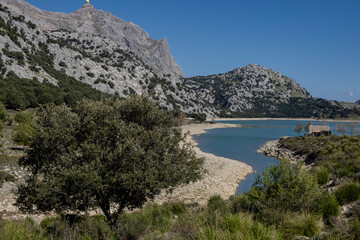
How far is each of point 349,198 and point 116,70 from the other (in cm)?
16340

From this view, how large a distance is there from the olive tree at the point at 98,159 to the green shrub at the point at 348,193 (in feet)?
→ 29.3

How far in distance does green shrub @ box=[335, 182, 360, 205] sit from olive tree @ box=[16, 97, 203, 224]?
29.3 feet

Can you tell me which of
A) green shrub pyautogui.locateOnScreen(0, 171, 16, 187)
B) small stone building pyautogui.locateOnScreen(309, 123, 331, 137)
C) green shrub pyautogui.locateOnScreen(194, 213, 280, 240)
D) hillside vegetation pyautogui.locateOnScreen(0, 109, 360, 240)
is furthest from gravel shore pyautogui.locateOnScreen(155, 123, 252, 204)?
small stone building pyautogui.locateOnScreen(309, 123, 331, 137)

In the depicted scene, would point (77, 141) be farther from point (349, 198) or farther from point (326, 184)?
point (326, 184)

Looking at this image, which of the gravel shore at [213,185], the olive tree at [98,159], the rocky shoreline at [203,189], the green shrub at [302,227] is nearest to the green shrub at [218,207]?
the olive tree at [98,159]

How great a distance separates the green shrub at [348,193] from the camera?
11.9 metres

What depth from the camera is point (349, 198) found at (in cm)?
1200

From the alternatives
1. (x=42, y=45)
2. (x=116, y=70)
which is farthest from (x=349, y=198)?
(x=116, y=70)

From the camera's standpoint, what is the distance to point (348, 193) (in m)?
12.1

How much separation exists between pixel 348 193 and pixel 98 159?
13.6 m

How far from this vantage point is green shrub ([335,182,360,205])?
1189cm

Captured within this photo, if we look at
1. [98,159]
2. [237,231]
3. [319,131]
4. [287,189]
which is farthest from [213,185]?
[319,131]

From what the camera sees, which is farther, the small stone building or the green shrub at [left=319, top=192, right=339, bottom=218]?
the small stone building

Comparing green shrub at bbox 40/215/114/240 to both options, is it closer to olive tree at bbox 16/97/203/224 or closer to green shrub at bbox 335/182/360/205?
olive tree at bbox 16/97/203/224
